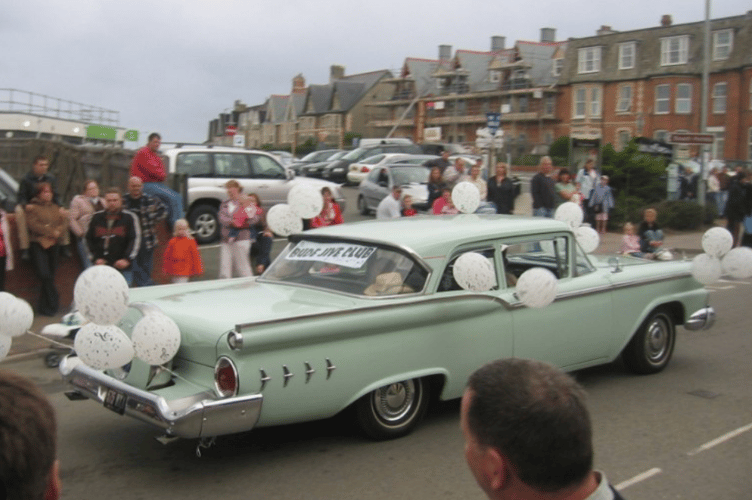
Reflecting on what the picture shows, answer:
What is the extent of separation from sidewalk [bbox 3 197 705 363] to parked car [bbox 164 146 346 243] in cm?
89

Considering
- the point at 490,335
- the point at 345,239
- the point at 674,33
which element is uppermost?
the point at 674,33

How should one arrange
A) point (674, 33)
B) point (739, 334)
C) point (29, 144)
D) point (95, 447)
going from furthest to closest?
point (674, 33) → point (29, 144) → point (739, 334) → point (95, 447)

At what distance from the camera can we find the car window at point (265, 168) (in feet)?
57.1

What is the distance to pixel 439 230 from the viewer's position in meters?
6.94

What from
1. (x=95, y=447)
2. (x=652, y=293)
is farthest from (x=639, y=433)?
(x=95, y=447)

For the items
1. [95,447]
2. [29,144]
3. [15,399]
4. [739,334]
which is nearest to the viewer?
[15,399]

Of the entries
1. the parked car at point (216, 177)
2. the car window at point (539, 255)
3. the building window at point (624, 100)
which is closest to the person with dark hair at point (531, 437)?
the car window at point (539, 255)

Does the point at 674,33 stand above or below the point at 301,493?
above

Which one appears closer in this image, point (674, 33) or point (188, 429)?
point (188, 429)

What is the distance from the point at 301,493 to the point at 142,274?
613cm

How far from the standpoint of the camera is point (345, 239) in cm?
687

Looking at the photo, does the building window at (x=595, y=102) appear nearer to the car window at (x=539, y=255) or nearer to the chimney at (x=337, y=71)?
the chimney at (x=337, y=71)

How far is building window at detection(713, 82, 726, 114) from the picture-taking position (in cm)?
4888

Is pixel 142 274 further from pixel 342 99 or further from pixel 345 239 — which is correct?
pixel 342 99
